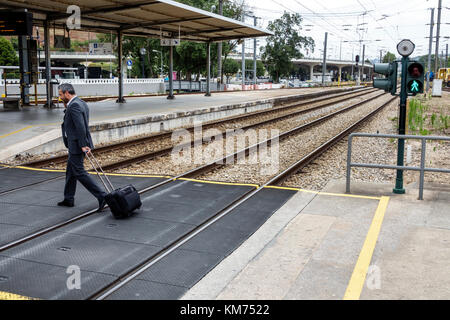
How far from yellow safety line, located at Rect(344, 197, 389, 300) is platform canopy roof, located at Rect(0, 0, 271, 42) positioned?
41.6 feet

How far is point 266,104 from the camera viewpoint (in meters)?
28.7

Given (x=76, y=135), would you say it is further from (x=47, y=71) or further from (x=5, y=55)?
(x=5, y=55)

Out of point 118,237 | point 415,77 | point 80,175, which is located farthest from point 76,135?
point 415,77

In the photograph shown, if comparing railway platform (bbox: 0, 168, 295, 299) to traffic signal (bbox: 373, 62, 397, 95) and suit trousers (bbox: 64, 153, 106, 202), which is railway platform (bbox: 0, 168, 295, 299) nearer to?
suit trousers (bbox: 64, 153, 106, 202)

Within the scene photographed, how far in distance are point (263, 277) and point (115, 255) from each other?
1.71 meters

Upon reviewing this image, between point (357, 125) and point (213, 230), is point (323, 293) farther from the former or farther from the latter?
point (357, 125)

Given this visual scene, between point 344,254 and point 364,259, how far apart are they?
0.79 feet

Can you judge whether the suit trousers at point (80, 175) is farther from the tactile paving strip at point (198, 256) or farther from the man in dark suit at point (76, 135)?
the tactile paving strip at point (198, 256)

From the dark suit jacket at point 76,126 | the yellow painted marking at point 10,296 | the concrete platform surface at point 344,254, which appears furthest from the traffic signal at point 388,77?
the yellow painted marking at point 10,296

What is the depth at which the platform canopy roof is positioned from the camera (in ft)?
56.4

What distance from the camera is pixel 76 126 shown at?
6.67 meters

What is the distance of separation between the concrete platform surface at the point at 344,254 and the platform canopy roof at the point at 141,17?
12281 mm

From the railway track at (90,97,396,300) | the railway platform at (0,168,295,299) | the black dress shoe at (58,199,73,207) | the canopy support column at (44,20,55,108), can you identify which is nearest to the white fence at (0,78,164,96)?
the canopy support column at (44,20,55,108)

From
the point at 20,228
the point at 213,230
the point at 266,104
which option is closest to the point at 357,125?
the point at 266,104
